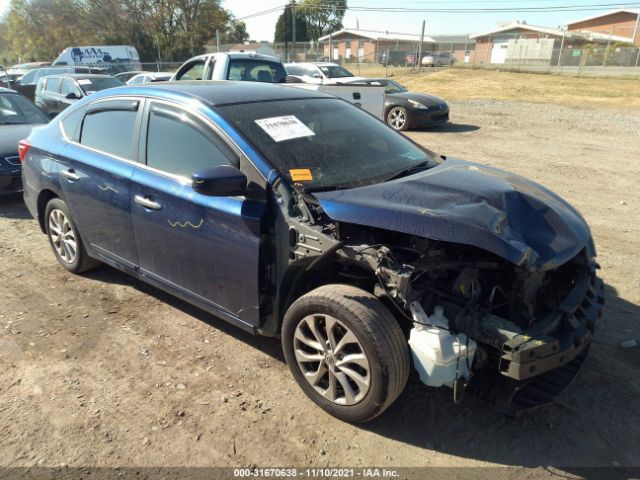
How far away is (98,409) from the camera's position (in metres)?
2.92

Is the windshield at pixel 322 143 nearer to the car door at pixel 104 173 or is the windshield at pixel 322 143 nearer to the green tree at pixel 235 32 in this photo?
the car door at pixel 104 173

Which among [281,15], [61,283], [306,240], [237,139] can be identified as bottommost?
[61,283]

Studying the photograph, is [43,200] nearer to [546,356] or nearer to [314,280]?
[314,280]

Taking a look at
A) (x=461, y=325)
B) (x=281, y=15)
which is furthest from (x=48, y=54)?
(x=461, y=325)

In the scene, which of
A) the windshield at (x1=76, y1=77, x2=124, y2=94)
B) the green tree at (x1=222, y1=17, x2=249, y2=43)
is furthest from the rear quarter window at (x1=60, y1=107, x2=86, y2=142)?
the green tree at (x1=222, y1=17, x2=249, y2=43)

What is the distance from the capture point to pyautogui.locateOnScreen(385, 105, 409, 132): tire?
12.6m

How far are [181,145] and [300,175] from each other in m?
0.94

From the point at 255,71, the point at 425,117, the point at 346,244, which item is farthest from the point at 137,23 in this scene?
the point at 346,244

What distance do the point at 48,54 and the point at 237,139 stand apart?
58660 millimetres

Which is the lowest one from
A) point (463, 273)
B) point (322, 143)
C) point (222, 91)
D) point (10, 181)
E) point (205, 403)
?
point (205, 403)

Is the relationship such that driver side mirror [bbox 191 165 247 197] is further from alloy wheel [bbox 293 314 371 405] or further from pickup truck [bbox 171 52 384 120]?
pickup truck [bbox 171 52 384 120]

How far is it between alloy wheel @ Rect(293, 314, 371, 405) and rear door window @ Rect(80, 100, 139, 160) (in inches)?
74.7

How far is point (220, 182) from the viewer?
2.81 metres

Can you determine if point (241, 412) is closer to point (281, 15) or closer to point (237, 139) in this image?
Result: point (237, 139)
